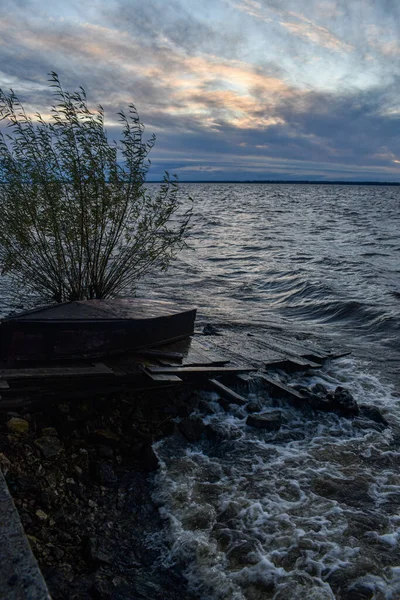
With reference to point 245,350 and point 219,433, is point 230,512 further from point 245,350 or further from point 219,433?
point 245,350

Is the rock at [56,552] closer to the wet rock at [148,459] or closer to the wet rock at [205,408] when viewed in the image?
the wet rock at [148,459]

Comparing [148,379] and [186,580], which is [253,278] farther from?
[186,580]

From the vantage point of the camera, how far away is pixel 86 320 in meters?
7.89

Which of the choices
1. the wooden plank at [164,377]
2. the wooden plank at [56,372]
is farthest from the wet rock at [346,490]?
the wooden plank at [56,372]

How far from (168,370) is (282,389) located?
2402mm

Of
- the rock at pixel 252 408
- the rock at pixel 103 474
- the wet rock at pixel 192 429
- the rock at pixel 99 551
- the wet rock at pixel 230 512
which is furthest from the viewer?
the rock at pixel 252 408

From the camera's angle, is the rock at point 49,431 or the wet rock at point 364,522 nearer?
the wet rock at point 364,522

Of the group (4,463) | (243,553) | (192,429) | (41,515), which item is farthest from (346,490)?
(4,463)

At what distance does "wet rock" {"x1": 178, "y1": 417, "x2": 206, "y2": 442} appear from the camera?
24.4 ft

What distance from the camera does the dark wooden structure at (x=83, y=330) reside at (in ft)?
24.6

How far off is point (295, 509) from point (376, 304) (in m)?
13.2

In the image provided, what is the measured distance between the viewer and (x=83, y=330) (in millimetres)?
7836

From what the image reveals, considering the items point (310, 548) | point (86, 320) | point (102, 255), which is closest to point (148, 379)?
point (86, 320)

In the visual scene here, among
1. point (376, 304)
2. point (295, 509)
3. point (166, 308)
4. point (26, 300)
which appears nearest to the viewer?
point (295, 509)
